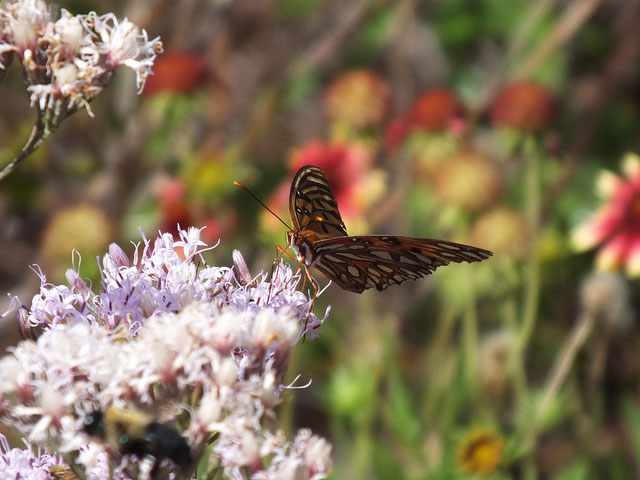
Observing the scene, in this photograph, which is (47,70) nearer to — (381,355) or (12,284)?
(381,355)

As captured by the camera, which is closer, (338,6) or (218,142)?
(218,142)

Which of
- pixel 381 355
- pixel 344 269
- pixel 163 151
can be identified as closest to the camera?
pixel 344 269

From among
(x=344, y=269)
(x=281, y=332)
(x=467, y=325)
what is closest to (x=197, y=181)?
→ (x=467, y=325)

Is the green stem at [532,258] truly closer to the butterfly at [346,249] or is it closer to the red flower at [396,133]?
the red flower at [396,133]

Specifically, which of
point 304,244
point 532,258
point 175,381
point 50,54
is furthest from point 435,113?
point 175,381

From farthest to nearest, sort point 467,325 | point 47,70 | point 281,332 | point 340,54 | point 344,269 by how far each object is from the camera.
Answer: point 340,54 → point 467,325 → point 344,269 → point 47,70 → point 281,332

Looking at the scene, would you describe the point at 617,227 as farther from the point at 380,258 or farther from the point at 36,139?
the point at 36,139
